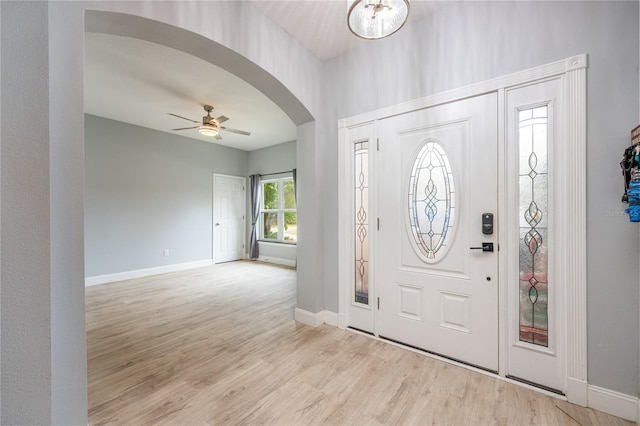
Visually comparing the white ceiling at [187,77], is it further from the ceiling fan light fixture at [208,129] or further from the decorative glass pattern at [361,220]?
the decorative glass pattern at [361,220]

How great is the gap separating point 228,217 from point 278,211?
50.9 inches

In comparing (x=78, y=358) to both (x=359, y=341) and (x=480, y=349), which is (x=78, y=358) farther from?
(x=480, y=349)

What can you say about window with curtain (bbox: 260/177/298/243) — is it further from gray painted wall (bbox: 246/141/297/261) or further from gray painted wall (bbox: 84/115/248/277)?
gray painted wall (bbox: 84/115/248/277)

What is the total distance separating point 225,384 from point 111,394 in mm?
747

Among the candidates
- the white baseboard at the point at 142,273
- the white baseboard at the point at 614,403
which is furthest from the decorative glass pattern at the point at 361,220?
the white baseboard at the point at 142,273

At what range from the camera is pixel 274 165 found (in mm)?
6457

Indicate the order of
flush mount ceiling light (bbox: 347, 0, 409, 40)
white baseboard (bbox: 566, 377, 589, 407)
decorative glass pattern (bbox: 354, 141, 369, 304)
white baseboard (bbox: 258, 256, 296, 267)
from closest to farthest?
flush mount ceiling light (bbox: 347, 0, 409, 40) → white baseboard (bbox: 566, 377, 589, 407) → decorative glass pattern (bbox: 354, 141, 369, 304) → white baseboard (bbox: 258, 256, 296, 267)

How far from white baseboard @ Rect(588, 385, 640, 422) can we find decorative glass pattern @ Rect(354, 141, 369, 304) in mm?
1613

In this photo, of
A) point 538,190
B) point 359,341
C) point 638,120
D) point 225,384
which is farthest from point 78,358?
point 638,120

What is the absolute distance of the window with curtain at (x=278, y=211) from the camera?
253 inches

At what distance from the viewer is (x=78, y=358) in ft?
4.20

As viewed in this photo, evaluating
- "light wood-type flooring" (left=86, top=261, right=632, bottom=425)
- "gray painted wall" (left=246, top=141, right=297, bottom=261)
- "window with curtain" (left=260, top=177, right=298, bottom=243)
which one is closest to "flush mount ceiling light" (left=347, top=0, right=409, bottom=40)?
"light wood-type flooring" (left=86, top=261, right=632, bottom=425)

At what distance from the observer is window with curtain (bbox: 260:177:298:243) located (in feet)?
21.1

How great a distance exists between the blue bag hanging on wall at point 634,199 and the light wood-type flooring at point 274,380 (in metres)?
1.22
